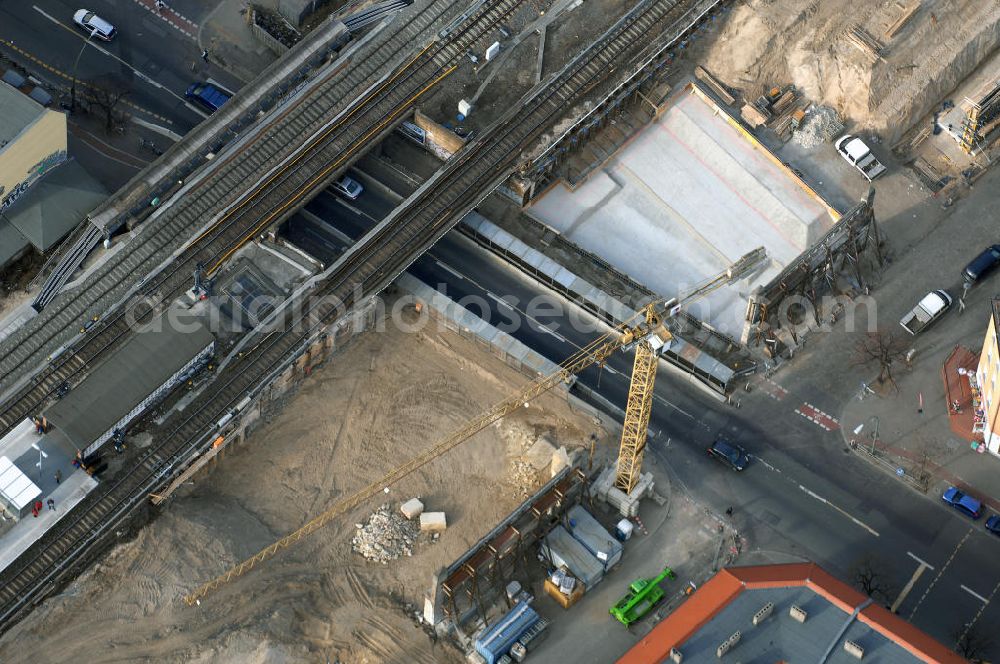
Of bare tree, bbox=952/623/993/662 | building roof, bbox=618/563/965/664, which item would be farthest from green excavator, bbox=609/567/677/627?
bare tree, bbox=952/623/993/662

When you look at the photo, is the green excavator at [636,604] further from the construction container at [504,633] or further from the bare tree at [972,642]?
the bare tree at [972,642]

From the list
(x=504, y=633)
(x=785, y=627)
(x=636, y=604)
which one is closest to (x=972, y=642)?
(x=785, y=627)

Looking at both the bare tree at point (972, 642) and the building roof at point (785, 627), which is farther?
the bare tree at point (972, 642)

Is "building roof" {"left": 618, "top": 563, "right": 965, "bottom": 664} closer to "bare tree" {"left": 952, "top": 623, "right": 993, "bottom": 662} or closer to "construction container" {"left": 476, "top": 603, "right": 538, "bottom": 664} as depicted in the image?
"bare tree" {"left": 952, "top": 623, "right": 993, "bottom": 662}

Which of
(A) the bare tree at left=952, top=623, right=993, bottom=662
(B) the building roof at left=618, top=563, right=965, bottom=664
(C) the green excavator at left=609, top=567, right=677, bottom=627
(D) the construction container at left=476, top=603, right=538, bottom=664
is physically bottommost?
(A) the bare tree at left=952, top=623, right=993, bottom=662

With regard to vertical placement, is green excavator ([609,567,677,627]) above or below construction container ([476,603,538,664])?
below

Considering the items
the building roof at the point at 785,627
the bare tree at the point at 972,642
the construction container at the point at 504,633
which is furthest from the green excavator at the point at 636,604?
the bare tree at the point at 972,642

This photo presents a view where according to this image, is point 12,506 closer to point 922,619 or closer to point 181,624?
point 181,624

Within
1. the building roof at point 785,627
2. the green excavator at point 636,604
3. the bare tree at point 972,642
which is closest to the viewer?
the building roof at point 785,627
